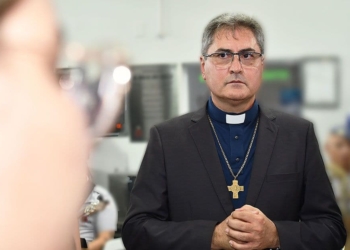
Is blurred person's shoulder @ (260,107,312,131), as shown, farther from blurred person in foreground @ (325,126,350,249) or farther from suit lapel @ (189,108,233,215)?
blurred person in foreground @ (325,126,350,249)

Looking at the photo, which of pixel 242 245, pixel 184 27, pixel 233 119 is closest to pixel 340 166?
pixel 184 27

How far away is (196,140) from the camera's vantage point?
5.30ft

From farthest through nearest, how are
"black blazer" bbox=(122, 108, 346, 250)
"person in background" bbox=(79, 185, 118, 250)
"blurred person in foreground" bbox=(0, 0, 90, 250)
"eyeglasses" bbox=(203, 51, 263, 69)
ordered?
"person in background" bbox=(79, 185, 118, 250) < "eyeglasses" bbox=(203, 51, 263, 69) < "black blazer" bbox=(122, 108, 346, 250) < "blurred person in foreground" bbox=(0, 0, 90, 250)

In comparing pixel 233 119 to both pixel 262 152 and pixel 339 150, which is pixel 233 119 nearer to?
pixel 262 152

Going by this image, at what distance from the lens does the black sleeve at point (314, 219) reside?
1440 millimetres

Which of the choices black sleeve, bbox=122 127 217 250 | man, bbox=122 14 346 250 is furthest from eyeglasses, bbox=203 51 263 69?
black sleeve, bbox=122 127 217 250

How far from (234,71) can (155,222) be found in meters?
0.50

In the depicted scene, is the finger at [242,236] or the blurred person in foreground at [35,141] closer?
the blurred person in foreground at [35,141]

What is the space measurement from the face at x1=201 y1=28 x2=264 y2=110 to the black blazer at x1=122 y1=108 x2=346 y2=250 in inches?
5.2

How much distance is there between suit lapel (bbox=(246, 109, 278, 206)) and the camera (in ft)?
4.94

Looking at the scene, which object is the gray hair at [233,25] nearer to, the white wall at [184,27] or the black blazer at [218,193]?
the black blazer at [218,193]

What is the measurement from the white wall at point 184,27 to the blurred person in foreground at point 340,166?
0.49ft

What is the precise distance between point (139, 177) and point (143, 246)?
20cm

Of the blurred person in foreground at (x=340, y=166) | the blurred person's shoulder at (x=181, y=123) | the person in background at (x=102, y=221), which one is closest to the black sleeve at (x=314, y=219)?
the blurred person's shoulder at (x=181, y=123)
